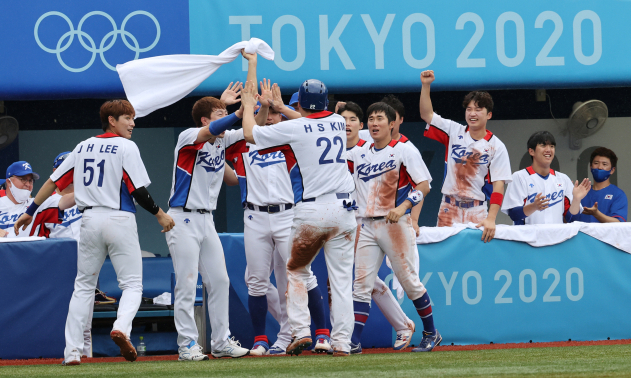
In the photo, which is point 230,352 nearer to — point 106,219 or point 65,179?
point 106,219

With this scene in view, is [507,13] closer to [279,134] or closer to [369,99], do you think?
[369,99]

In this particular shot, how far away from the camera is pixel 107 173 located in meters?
4.71

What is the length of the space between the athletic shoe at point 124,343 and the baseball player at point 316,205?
102 cm

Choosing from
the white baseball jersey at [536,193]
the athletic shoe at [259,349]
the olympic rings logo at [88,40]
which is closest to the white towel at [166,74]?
the athletic shoe at [259,349]

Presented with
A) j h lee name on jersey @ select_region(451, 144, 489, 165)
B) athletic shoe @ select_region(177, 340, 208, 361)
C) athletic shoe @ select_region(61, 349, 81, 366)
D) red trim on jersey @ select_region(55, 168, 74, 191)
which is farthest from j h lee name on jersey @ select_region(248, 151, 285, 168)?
athletic shoe @ select_region(61, 349, 81, 366)

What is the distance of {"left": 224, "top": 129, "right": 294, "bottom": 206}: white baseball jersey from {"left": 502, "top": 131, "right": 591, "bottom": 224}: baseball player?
2135mm

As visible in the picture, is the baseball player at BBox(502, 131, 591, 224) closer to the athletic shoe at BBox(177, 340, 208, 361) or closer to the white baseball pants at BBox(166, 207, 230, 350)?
the white baseball pants at BBox(166, 207, 230, 350)

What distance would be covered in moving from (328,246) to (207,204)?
102 cm

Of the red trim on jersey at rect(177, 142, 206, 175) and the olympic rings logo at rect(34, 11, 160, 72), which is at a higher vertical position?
the olympic rings logo at rect(34, 11, 160, 72)

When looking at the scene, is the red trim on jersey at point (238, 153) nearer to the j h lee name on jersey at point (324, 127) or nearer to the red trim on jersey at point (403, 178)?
the j h lee name on jersey at point (324, 127)

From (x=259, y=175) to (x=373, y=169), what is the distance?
34.4 inches

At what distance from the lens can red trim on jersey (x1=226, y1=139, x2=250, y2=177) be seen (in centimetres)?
518

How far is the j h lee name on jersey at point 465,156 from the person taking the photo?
19.1 ft

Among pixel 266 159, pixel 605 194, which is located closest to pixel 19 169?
pixel 266 159
